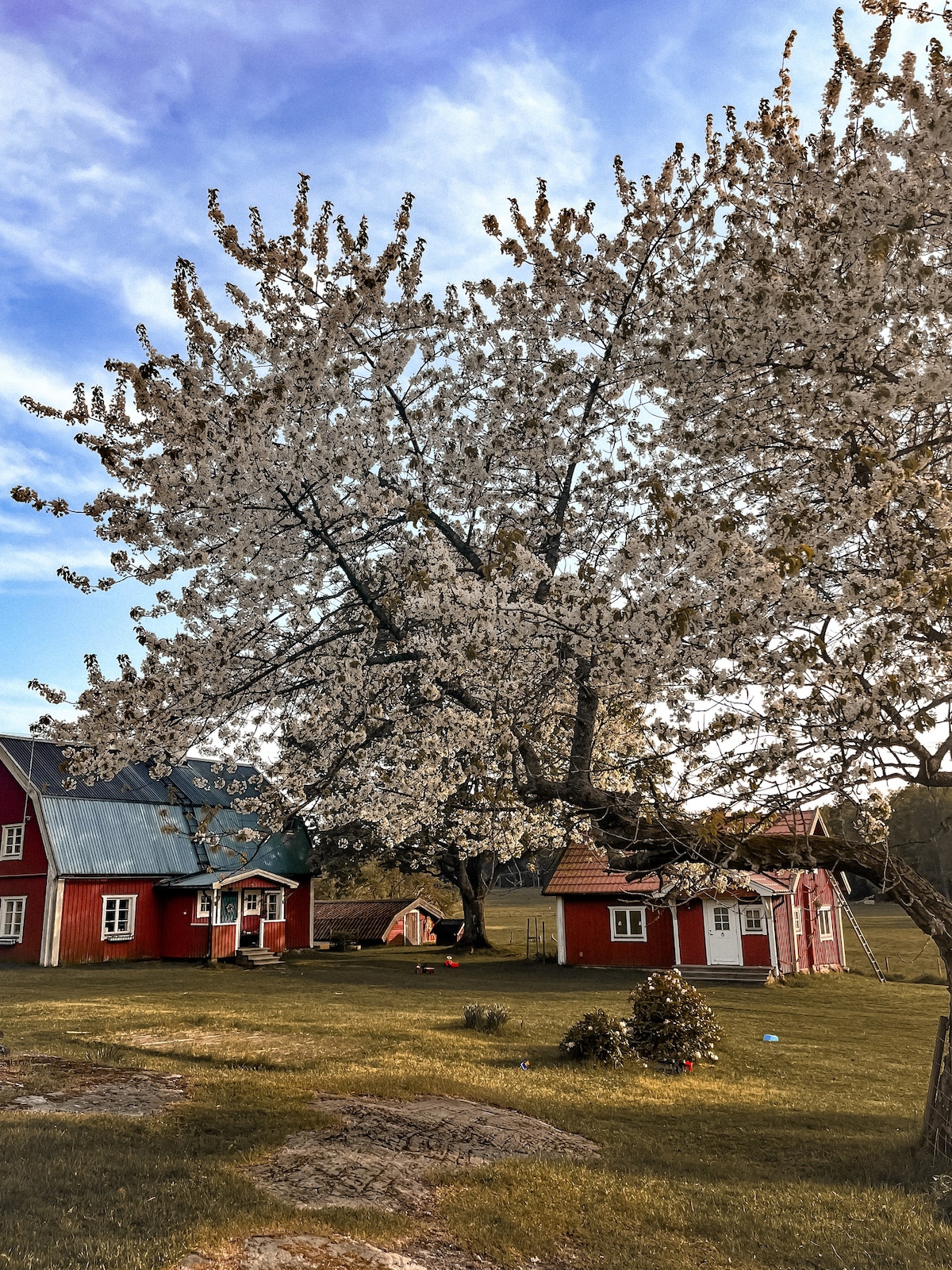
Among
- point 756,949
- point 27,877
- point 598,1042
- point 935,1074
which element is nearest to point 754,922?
point 756,949

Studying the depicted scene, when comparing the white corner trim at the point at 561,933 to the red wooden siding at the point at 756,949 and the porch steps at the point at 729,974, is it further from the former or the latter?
the red wooden siding at the point at 756,949

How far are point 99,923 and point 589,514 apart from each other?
25.4m

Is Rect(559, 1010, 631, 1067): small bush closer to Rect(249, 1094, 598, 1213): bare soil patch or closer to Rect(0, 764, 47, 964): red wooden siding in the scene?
Rect(249, 1094, 598, 1213): bare soil patch

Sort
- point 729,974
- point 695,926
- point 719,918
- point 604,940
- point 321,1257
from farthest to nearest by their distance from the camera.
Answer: point 604,940, point 695,926, point 719,918, point 729,974, point 321,1257

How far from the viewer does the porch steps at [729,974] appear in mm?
26828

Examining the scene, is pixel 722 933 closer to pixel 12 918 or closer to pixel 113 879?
pixel 113 879

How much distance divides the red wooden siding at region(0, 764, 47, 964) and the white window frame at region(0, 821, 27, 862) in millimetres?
101

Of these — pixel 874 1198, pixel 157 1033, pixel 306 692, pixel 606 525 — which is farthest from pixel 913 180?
pixel 157 1033

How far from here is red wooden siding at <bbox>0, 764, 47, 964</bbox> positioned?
27828 millimetres

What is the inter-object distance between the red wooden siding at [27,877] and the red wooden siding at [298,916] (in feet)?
32.0

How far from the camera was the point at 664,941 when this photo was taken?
28875 millimetres

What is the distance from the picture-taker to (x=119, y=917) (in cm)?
2956

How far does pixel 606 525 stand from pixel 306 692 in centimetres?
408

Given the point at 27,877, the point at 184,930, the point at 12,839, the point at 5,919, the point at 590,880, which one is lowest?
the point at 184,930
